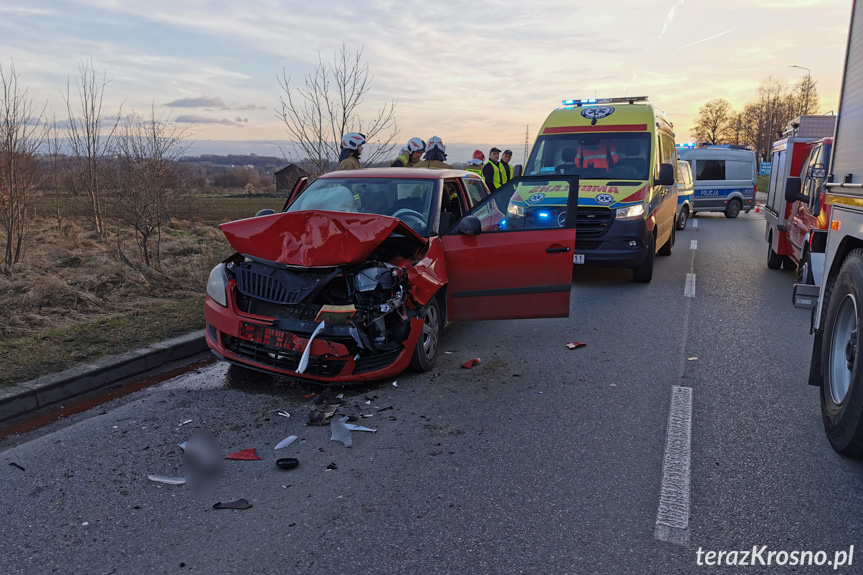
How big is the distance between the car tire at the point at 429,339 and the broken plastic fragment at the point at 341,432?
3.46ft

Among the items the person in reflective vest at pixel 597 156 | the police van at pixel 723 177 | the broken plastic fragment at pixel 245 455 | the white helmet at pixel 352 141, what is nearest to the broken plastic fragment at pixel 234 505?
the broken plastic fragment at pixel 245 455

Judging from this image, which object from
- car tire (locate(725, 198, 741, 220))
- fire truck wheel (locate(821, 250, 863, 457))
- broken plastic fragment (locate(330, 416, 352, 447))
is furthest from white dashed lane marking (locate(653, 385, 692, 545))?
car tire (locate(725, 198, 741, 220))

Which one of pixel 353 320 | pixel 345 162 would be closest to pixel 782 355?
pixel 353 320

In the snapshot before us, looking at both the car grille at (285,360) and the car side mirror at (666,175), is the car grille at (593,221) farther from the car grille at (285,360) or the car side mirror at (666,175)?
the car grille at (285,360)

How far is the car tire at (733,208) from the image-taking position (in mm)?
24500

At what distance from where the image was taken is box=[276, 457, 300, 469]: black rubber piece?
365 cm

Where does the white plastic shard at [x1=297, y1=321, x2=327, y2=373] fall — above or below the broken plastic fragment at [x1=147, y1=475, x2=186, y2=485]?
above

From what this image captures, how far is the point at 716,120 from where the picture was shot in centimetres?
8081

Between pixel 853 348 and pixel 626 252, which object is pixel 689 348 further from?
pixel 626 252

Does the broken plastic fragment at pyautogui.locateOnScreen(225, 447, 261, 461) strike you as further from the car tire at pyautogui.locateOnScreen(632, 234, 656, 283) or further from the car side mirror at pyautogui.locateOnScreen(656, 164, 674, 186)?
the car side mirror at pyautogui.locateOnScreen(656, 164, 674, 186)

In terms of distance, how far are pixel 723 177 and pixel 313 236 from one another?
2262 centimetres

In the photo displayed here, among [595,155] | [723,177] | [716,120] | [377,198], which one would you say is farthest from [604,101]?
[716,120]

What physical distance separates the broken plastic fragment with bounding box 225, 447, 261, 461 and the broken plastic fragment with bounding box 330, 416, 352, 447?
1.60 feet

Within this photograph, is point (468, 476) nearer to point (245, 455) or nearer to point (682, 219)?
point (245, 455)
